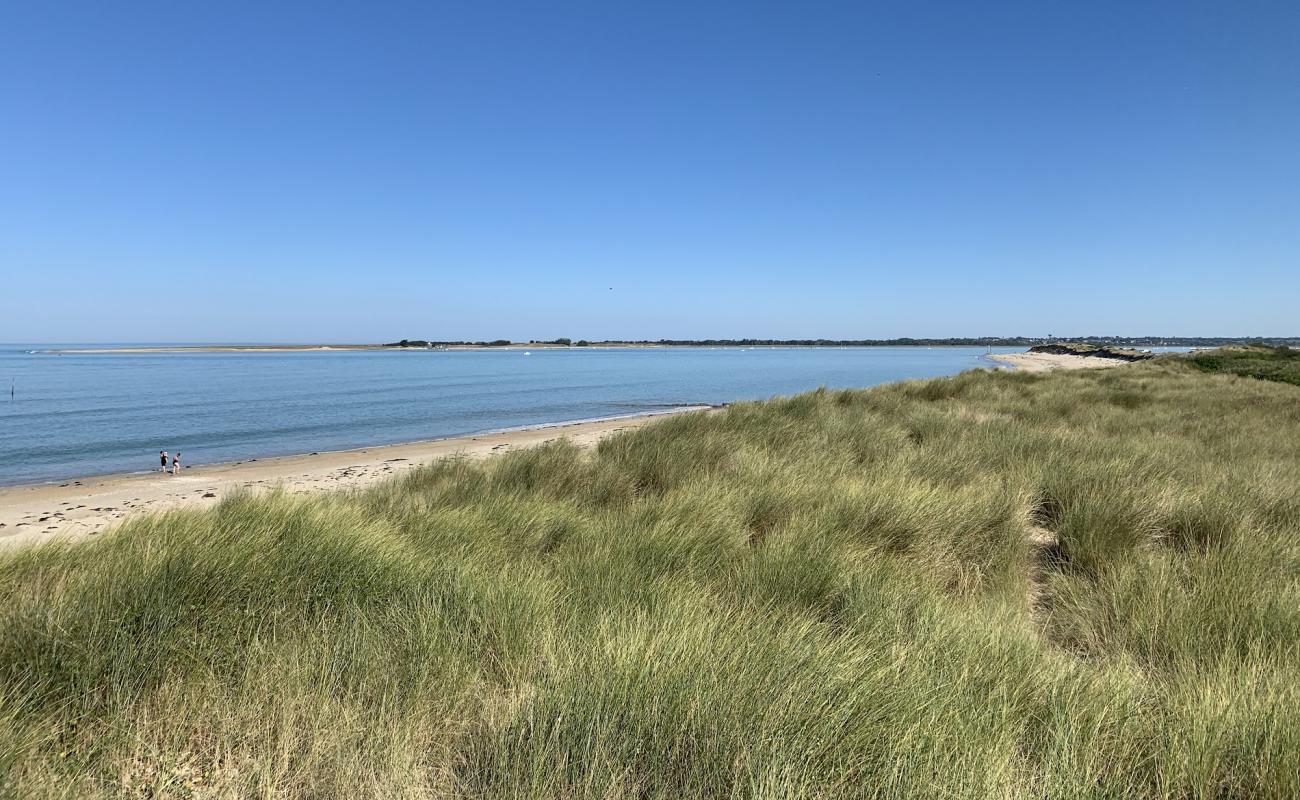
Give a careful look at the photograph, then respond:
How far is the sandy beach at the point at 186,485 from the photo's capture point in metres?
9.95

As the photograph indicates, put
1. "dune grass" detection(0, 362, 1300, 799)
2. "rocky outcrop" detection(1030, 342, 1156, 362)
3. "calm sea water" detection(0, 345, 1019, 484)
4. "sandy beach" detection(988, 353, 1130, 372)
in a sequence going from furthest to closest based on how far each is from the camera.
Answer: "rocky outcrop" detection(1030, 342, 1156, 362) → "sandy beach" detection(988, 353, 1130, 372) → "calm sea water" detection(0, 345, 1019, 484) → "dune grass" detection(0, 362, 1300, 799)

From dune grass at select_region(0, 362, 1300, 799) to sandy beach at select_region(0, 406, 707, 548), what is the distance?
17.9 feet

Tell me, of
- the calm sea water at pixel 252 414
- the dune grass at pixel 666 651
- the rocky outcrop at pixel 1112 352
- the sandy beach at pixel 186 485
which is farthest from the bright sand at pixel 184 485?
the rocky outcrop at pixel 1112 352

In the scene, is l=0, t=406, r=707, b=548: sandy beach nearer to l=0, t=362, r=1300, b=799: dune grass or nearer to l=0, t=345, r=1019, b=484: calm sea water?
l=0, t=345, r=1019, b=484: calm sea water

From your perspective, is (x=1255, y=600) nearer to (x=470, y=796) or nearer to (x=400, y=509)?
(x=470, y=796)

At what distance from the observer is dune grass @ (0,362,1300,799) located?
1.79m

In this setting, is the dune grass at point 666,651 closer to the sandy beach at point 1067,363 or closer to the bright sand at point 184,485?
the bright sand at point 184,485

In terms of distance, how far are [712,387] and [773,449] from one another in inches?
1505

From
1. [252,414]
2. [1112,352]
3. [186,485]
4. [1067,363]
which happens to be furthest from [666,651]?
[1112,352]

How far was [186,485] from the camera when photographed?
43.1ft

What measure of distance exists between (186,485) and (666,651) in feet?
49.8

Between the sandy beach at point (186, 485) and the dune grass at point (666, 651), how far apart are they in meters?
5.45

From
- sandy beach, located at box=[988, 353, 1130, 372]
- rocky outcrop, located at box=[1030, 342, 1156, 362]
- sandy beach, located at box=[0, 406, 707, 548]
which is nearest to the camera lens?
sandy beach, located at box=[0, 406, 707, 548]

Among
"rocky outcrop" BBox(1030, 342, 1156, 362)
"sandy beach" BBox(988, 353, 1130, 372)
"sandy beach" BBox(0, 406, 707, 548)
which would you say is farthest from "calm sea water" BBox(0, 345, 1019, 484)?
"rocky outcrop" BBox(1030, 342, 1156, 362)
